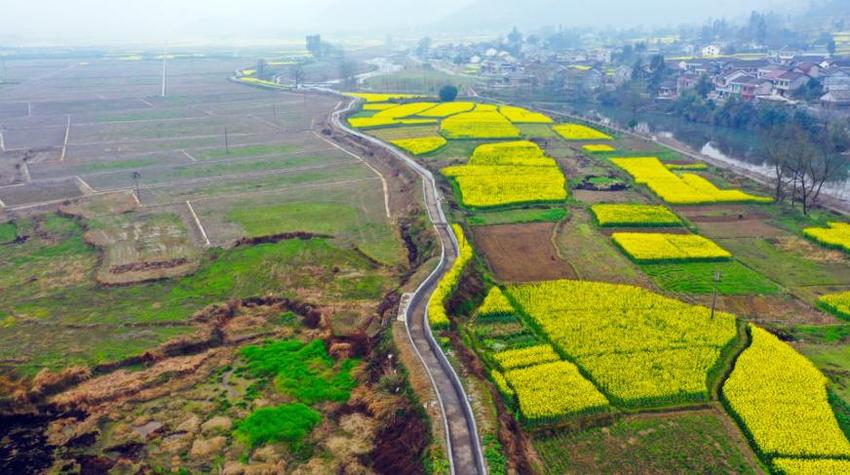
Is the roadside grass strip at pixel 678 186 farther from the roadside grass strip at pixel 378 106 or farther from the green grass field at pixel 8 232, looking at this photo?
the green grass field at pixel 8 232

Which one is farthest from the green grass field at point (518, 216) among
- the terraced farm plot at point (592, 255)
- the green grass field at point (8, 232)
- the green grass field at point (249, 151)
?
the green grass field at point (8, 232)

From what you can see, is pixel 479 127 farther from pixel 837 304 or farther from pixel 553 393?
pixel 553 393

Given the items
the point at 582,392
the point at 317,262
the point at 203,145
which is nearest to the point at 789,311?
the point at 582,392

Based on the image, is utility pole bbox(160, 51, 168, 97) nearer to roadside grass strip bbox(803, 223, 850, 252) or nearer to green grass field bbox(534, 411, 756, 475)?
roadside grass strip bbox(803, 223, 850, 252)

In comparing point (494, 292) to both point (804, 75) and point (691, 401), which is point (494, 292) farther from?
point (804, 75)

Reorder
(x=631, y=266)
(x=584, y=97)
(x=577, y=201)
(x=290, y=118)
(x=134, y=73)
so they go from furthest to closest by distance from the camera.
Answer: (x=134, y=73) < (x=584, y=97) < (x=290, y=118) < (x=577, y=201) < (x=631, y=266)

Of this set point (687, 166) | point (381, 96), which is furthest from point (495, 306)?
point (381, 96)
